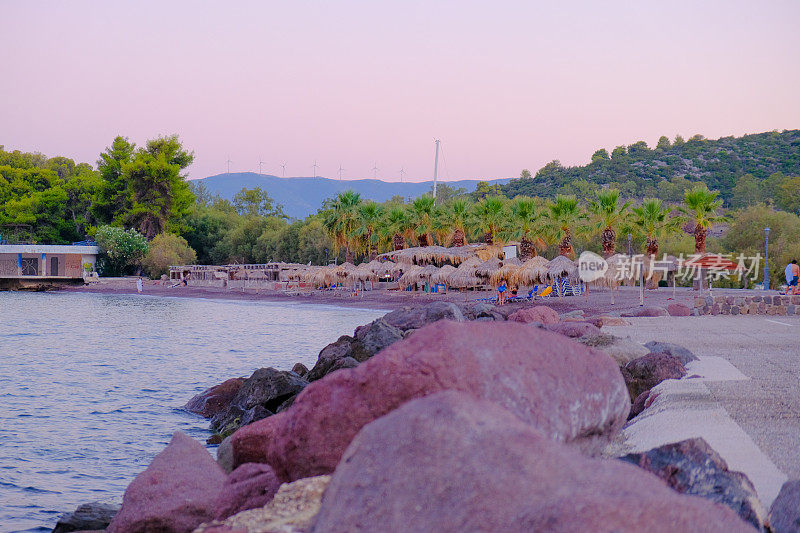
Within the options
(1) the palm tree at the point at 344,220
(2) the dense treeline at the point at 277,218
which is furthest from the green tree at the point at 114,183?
(1) the palm tree at the point at 344,220

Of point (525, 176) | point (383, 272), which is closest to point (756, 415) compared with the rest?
point (383, 272)

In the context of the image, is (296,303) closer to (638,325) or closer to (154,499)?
(638,325)

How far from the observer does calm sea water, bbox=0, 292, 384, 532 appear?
942 centimetres

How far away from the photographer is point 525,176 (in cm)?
10812

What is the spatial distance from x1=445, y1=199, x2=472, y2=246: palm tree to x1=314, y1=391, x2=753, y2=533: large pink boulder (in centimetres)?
4586

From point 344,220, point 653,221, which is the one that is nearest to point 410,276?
point 344,220

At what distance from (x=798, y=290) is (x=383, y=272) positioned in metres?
24.6

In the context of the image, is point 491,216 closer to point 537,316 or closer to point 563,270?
point 563,270

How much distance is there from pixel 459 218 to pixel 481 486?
152 feet

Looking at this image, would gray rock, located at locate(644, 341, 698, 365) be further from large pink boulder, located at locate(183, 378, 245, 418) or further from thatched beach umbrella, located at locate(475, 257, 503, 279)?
thatched beach umbrella, located at locate(475, 257, 503, 279)

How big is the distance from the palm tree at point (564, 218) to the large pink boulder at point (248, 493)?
39.2 m

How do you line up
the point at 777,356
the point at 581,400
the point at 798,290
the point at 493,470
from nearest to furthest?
the point at 493,470 → the point at 581,400 → the point at 777,356 → the point at 798,290

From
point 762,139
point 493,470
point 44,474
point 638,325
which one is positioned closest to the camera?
point 493,470

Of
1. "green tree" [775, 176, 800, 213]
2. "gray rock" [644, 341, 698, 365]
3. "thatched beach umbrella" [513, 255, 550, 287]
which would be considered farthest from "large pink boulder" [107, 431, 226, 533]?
"green tree" [775, 176, 800, 213]
